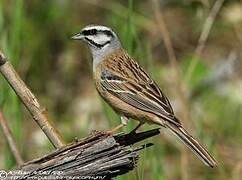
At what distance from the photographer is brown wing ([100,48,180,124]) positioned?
4879 mm

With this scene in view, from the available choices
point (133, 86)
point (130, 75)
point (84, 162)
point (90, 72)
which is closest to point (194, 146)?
point (133, 86)

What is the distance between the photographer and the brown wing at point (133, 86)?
488 cm

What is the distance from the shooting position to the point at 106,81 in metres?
5.16

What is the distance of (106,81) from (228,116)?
7.94 ft

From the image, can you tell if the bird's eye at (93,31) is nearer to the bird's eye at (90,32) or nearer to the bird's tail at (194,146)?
the bird's eye at (90,32)

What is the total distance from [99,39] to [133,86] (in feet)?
1.32

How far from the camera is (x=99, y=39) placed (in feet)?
17.3

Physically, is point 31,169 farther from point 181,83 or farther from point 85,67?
point 85,67

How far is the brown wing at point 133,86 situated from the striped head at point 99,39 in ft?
0.22

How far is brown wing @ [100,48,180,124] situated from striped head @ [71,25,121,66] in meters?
0.07

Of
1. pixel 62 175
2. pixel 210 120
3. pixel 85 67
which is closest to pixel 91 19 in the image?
pixel 85 67

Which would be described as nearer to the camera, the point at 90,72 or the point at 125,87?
the point at 125,87

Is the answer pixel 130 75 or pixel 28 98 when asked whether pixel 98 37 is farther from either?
pixel 28 98

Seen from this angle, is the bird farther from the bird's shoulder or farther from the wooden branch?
the wooden branch
